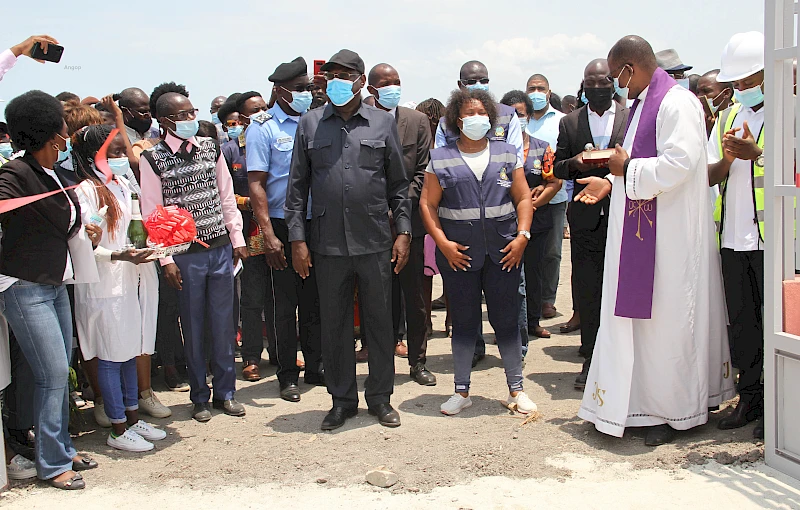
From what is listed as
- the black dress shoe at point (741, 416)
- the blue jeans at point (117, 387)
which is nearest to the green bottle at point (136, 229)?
the blue jeans at point (117, 387)

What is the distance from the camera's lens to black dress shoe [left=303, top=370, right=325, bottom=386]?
662 cm

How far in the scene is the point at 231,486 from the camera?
4.39m

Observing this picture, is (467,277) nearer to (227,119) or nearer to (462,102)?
(462,102)

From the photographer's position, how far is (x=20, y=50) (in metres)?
4.39

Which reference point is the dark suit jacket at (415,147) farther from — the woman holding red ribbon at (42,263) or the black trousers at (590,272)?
the woman holding red ribbon at (42,263)

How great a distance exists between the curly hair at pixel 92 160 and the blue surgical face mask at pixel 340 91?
5.10ft

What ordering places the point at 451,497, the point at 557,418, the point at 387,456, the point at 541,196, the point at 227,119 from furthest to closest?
the point at 227,119
the point at 541,196
the point at 557,418
the point at 387,456
the point at 451,497

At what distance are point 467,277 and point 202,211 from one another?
6.74 feet

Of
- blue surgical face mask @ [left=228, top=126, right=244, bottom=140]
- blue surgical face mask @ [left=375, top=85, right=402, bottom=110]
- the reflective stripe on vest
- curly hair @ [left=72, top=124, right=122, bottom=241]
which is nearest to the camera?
the reflective stripe on vest

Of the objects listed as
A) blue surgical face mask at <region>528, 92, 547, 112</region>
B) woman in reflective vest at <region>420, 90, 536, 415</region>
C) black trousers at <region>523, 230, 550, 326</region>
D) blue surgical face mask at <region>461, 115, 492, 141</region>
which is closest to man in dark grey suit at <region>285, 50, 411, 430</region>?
woman in reflective vest at <region>420, 90, 536, 415</region>

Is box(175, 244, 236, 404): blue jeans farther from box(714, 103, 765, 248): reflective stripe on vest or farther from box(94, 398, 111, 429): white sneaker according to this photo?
box(714, 103, 765, 248): reflective stripe on vest

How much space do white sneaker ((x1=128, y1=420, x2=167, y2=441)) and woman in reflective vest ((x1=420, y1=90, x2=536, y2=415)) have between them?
207 centimetres

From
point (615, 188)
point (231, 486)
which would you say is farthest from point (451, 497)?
point (615, 188)

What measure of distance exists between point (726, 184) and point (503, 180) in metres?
1.50
